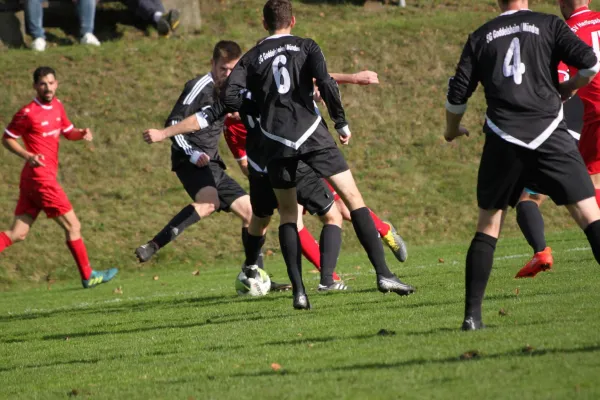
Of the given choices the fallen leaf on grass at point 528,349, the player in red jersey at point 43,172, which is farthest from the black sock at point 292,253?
the player in red jersey at point 43,172

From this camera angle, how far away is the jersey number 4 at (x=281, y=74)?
7.89 meters

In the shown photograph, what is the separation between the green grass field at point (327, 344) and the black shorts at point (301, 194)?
32.1 inches

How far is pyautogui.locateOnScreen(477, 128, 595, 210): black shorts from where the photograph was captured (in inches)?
241

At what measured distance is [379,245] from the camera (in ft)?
26.8

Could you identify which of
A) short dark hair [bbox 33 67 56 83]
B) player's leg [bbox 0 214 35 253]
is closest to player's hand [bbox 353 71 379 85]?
short dark hair [bbox 33 67 56 83]

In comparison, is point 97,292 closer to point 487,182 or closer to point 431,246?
point 431,246

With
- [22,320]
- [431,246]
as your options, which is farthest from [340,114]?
[431,246]

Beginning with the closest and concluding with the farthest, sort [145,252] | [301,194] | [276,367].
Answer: [276,367], [301,194], [145,252]

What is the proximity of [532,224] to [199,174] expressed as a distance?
400 cm

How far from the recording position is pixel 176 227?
11500mm

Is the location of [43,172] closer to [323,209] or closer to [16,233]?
[16,233]

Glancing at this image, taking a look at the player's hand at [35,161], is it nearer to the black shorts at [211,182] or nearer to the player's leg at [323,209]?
the black shorts at [211,182]

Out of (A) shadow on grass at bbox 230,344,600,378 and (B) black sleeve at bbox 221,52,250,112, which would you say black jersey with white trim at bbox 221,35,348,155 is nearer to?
(B) black sleeve at bbox 221,52,250,112

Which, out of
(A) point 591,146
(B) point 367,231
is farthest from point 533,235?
(B) point 367,231
